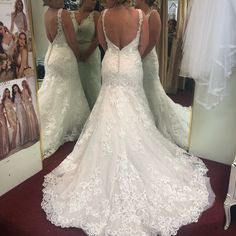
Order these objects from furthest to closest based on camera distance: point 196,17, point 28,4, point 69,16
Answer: point 69,16
point 28,4
point 196,17

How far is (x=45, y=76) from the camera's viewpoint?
224 centimetres

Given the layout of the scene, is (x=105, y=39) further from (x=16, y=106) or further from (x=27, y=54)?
(x=16, y=106)

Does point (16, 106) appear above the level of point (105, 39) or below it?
below

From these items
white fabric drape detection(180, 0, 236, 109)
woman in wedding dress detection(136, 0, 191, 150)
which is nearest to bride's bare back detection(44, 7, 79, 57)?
woman in wedding dress detection(136, 0, 191, 150)

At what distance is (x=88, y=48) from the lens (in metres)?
2.45

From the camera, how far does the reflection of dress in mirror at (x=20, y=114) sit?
1.78m

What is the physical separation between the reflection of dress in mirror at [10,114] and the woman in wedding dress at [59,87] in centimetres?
A: 45

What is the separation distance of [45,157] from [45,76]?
2.06 ft

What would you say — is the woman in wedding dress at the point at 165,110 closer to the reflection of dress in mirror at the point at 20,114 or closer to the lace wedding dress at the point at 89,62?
the lace wedding dress at the point at 89,62

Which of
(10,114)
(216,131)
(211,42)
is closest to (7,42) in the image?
(10,114)

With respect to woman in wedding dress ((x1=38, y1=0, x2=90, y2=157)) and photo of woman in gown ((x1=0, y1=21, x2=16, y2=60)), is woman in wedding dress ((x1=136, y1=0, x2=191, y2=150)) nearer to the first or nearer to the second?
woman in wedding dress ((x1=38, y1=0, x2=90, y2=157))

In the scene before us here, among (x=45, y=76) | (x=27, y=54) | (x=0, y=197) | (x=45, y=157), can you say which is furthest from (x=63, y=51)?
(x=0, y=197)

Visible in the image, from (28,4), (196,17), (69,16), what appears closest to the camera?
(196,17)

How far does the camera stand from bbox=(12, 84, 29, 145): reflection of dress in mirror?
1.78m
